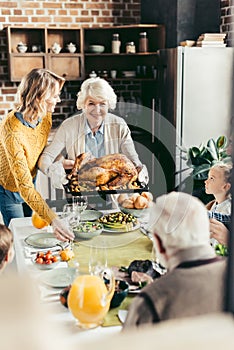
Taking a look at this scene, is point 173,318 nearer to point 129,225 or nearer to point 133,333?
point 133,333

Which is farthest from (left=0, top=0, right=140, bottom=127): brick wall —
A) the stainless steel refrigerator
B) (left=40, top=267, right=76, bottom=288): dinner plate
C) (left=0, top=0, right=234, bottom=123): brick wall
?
(left=40, top=267, right=76, bottom=288): dinner plate

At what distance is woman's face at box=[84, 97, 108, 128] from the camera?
72 centimetres

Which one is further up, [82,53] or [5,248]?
[82,53]

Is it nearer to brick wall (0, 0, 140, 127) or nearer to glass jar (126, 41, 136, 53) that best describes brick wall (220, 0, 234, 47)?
brick wall (0, 0, 140, 127)

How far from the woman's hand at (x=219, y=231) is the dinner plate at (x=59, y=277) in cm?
14

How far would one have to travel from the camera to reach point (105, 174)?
648 millimetres

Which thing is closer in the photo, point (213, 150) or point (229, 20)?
point (229, 20)

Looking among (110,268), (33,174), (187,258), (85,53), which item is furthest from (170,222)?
(85,53)

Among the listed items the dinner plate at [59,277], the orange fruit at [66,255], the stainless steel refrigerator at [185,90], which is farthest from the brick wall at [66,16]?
the dinner plate at [59,277]

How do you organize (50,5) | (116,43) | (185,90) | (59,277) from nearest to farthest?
1. (59,277)
2. (185,90)
3. (50,5)
4. (116,43)

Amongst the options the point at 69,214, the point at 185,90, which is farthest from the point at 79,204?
the point at 185,90

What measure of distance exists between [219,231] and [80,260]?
9.2 inches

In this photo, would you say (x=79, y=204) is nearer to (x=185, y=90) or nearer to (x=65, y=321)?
(x=65, y=321)

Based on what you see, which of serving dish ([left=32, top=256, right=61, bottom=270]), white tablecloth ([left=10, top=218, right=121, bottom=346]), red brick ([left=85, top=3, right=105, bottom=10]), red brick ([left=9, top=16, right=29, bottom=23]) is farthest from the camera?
red brick ([left=85, top=3, right=105, bottom=10])
